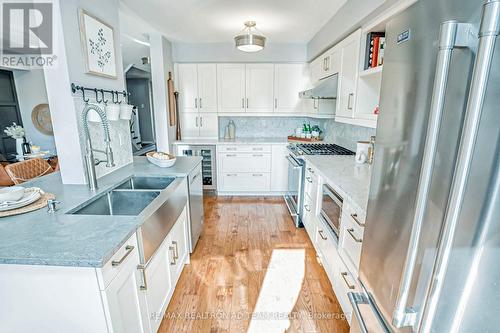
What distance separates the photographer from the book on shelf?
195 centimetres

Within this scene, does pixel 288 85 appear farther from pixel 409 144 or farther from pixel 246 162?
pixel 409 144

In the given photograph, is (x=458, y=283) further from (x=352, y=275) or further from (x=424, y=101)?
(x=352, y=275)

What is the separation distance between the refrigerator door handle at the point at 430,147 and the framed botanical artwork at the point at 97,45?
205cm

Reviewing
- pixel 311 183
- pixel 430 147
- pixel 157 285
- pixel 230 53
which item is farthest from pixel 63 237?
pixel 230 53

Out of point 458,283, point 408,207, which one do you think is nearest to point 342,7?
point 408,207

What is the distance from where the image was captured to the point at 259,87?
4.02 meters

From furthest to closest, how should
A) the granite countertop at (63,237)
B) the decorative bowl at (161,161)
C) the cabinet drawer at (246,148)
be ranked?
the cabinet drawer at (246,148), the decorative bowl at (161,161), the granite countertop at (63,237)

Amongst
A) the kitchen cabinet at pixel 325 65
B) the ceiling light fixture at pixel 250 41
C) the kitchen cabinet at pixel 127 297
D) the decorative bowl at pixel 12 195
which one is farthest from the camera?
the kitchen cabinet at pixel 325 65

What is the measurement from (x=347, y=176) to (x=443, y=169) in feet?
4.36

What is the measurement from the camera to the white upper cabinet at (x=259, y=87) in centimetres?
397

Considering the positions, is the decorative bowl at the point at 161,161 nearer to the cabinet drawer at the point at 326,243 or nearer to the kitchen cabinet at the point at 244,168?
the cabinet drawer at the point at 326,243

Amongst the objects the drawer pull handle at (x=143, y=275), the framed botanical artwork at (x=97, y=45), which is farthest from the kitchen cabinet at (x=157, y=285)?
the framed botanical artwork at (x=97, y=45)

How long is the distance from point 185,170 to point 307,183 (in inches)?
52.3

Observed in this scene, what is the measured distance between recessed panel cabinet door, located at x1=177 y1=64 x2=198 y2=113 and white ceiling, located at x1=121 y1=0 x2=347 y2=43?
0.50 metres
